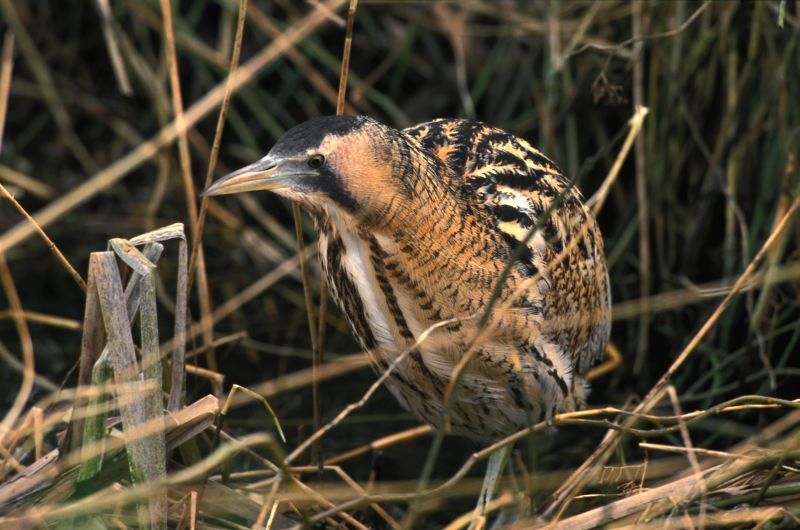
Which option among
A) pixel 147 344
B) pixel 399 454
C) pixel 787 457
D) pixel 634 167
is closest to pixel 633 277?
pixel 634 167

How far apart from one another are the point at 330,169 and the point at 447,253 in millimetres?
359

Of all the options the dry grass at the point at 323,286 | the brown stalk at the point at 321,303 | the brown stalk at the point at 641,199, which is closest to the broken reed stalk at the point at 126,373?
the dry grass at the point at 323,286

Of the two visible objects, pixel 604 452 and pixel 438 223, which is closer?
pixel 604 452

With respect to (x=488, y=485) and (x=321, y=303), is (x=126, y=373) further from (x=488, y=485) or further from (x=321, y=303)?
(x=488, y=485)

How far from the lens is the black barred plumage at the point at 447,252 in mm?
2311

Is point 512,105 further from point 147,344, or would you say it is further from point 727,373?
point 147,344

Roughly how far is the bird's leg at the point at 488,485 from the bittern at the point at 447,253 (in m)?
0.01

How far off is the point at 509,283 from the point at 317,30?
207cm

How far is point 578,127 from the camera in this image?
13.3ft

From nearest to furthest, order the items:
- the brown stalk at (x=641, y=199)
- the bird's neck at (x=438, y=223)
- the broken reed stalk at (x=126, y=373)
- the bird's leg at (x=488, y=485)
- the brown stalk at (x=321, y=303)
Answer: the broken reed stalk at (x=126, y=373)
the bird's leg at (x=488, y=485)
the bird's neck at (x=438, y=223)
the brown stalk at (x=321, y=303)
the brown stalk at (x=641, y=199)

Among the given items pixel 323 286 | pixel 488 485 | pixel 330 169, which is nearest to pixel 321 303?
pixel 323 286

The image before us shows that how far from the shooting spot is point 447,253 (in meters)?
2.50

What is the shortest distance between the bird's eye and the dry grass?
12.0 inches

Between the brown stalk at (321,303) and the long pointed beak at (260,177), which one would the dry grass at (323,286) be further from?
the long pointed beak at (260,177)
